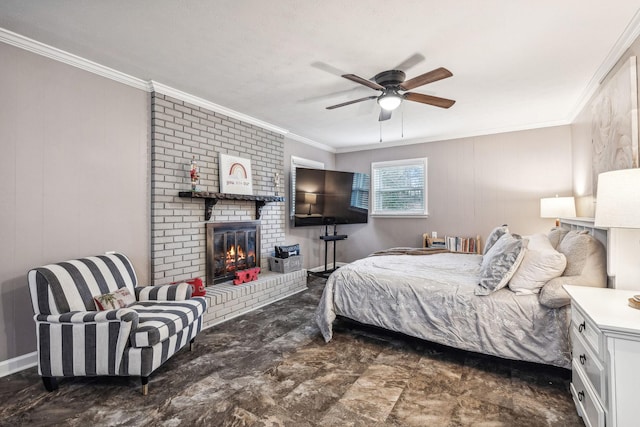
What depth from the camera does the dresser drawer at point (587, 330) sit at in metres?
1.45

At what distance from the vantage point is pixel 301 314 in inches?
139

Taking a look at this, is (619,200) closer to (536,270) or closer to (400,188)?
(536,270)

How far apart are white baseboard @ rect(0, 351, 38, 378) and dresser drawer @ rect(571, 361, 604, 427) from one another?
3745 mm

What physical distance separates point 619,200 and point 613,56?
1.87m

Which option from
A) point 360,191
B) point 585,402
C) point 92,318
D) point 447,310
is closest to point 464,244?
point 360,191

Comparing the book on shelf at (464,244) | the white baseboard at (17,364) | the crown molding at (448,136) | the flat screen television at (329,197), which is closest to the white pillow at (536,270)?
the book on shelf at (464,244)

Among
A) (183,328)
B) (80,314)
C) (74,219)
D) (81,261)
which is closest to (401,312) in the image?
(183,328)

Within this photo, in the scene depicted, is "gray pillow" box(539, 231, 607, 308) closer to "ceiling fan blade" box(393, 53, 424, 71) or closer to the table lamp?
the table lamp

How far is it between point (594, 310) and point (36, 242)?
3.77m

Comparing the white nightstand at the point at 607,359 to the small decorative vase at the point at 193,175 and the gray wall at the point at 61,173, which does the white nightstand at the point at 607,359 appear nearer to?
the small decorative vase at the point at 193,175

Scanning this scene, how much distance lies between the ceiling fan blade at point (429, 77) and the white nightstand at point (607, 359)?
1721 millimetres

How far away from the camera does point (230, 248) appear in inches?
154

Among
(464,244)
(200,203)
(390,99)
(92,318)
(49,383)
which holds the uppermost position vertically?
(390,99)

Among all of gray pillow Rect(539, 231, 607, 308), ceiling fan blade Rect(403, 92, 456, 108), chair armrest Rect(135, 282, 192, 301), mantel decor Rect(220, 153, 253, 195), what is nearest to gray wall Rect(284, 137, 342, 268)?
mantel decor Rect(220, 153, 253, 195)
